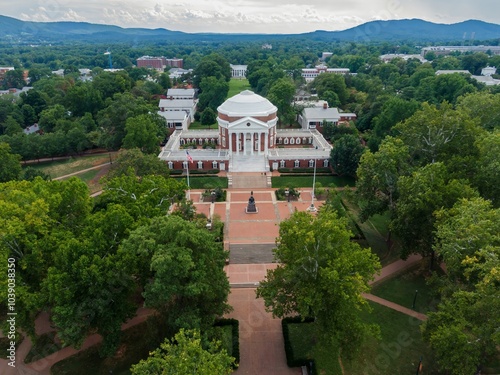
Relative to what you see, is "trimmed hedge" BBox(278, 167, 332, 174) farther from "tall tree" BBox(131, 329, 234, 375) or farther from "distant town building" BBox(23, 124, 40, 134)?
"distant town building" BBox(23, 124, 40, 134)

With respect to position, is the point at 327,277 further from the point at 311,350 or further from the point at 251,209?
the point at 251,209

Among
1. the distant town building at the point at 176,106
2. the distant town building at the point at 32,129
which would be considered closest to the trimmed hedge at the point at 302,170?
the distant town building at the point at 176,106

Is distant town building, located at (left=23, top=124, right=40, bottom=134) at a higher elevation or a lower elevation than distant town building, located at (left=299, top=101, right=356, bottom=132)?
lower

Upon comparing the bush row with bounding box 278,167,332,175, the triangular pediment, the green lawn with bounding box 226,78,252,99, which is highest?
the triangular pediment

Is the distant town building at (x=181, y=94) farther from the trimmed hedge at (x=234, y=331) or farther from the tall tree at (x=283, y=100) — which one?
the trimmed hedge at (x=234, y=331)

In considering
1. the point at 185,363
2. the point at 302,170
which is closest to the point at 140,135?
the point at 302,170

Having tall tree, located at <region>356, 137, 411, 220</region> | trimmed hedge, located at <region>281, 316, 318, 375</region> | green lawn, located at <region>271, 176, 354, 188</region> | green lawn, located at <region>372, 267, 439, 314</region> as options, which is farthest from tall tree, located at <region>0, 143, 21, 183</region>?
green lawn, located at <region>372, 267, 439, 314</region>

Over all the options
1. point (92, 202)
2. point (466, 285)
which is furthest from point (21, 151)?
point (466, 285)
